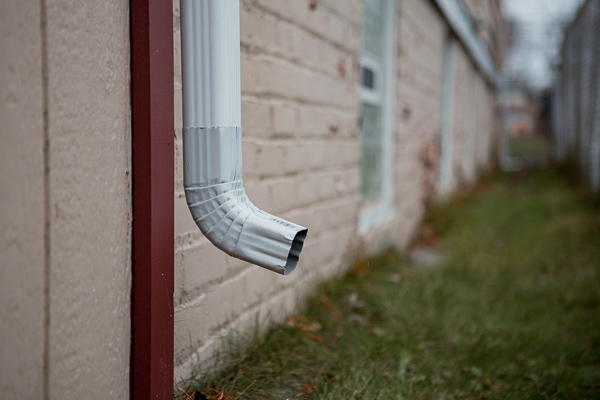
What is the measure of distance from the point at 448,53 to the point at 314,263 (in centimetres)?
614

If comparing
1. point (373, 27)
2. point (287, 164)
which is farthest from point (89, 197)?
point (373, 27)

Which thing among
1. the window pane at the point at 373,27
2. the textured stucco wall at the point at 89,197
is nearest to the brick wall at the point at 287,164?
the textured stucco wall at the point at 89,197

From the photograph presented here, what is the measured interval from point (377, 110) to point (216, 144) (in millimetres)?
3235

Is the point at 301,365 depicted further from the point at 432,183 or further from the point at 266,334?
the point at 432,183

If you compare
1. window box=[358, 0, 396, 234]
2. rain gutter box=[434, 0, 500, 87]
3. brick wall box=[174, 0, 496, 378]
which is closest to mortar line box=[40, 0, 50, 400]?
brick wall box=[174, 0, 496, 378]

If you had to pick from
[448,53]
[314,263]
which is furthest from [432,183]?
[314,263]

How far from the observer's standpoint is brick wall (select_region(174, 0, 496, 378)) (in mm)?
2000

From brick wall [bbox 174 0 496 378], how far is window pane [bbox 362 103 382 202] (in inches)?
12.6

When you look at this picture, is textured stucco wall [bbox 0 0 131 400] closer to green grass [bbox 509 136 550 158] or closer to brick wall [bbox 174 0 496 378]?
brick wall [bbox 174 0 496 378]

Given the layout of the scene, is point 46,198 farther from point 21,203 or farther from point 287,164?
point 287,164

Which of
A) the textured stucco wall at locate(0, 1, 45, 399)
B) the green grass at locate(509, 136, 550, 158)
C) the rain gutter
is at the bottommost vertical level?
the textured stucco wall at locate(0, 1, 45, 399)

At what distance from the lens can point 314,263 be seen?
124 inches

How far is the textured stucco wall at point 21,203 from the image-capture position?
1.17 metres

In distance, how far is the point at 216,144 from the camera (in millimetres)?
1591
